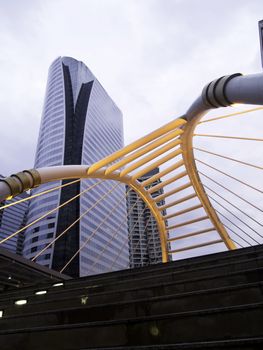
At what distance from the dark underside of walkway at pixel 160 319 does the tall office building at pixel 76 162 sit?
71.1 meters

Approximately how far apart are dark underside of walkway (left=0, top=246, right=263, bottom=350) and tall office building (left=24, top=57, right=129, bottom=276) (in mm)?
71122

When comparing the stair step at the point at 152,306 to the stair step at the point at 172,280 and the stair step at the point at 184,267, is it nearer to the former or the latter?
the stair step at the point at 172,280

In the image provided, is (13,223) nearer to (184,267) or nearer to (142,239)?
(142,239)

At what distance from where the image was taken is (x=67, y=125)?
345ft

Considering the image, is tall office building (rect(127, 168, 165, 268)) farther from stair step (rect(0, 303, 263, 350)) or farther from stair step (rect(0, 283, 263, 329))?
stair step (rect(0, 303, 263, 350))

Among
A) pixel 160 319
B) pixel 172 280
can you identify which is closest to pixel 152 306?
pixel 160 319

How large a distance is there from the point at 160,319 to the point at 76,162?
3752 inches

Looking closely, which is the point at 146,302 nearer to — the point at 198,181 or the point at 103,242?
the point at 198,181

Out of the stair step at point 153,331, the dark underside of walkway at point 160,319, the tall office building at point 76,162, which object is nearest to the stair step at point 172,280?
the dark underside of walkway at point 160,319

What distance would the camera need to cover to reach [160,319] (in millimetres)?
3924

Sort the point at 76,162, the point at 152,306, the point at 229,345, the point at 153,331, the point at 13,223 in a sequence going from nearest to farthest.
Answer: the point at 229,345 → the point at 153,331 → the point at 152,306 → the point at 76,162 → the point at 13,223

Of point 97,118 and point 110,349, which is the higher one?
point 97,118

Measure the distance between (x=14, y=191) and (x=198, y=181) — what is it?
48.6 feet

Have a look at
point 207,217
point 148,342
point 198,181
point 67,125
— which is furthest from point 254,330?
point 67,125
